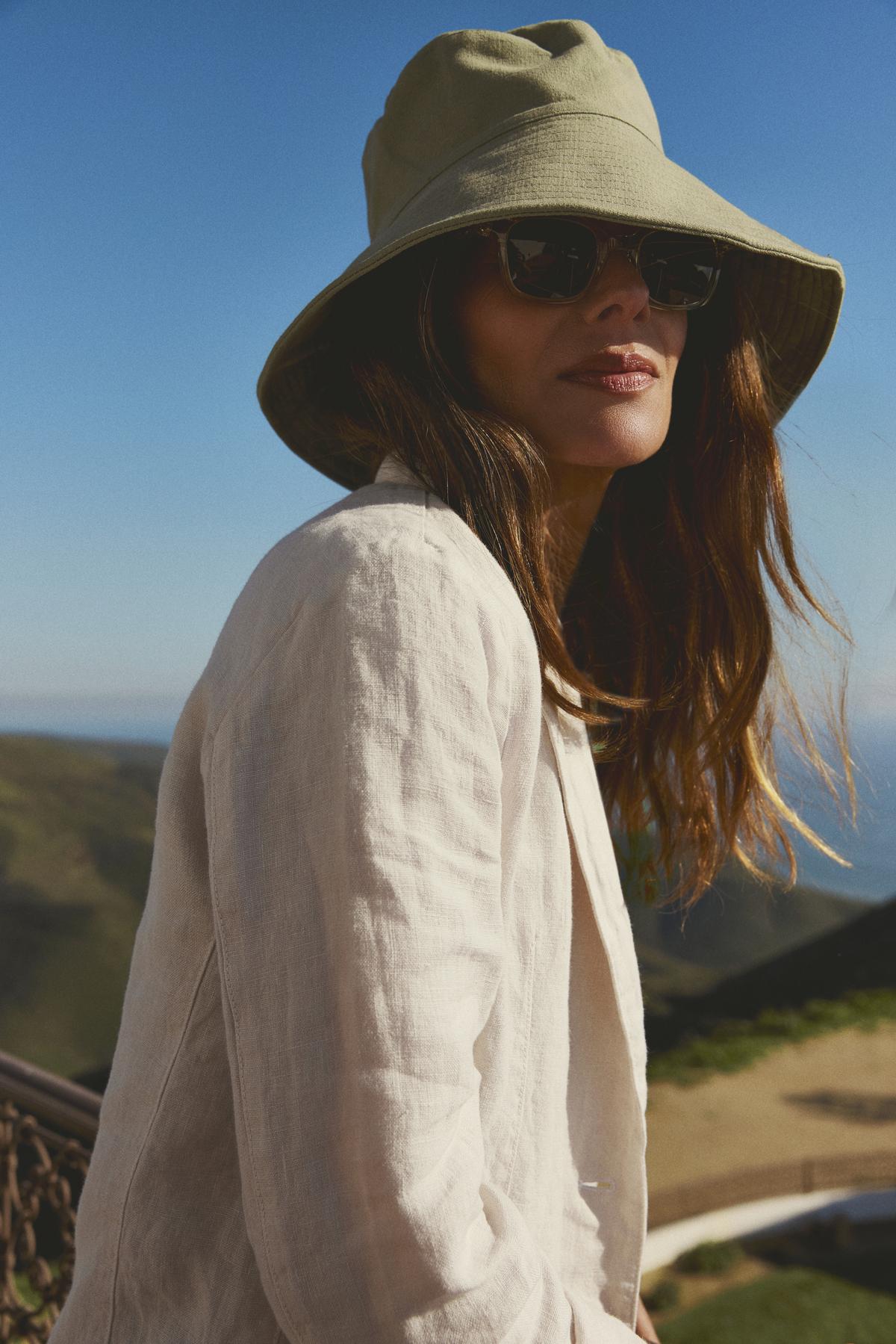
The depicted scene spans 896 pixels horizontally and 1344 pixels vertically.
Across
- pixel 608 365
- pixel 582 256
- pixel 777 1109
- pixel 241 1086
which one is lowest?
pixel 777 1109

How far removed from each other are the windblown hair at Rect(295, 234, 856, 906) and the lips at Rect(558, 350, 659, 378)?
156mm

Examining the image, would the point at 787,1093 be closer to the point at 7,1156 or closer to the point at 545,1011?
the point at 7,1156

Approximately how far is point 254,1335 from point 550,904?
1.15ft

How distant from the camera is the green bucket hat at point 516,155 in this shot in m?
0.90

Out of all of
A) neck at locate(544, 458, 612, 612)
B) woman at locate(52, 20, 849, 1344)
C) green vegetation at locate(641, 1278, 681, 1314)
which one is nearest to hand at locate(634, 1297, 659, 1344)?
woman at locate(52, 20, 849, 1344)

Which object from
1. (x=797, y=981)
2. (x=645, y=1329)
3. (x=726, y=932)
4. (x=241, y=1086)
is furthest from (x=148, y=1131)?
(x=797, y=981)

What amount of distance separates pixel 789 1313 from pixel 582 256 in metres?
3.10

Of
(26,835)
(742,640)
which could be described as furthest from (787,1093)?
(26,835)

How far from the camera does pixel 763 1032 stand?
3082 millimetres

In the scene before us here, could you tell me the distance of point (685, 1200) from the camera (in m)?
2.95

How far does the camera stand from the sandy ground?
3.02m

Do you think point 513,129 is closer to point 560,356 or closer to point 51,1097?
point 560,356

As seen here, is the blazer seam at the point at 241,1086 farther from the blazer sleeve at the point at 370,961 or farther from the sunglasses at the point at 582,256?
the sunglasses at the point at 582,256

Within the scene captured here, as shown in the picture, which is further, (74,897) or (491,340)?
(74,897)
